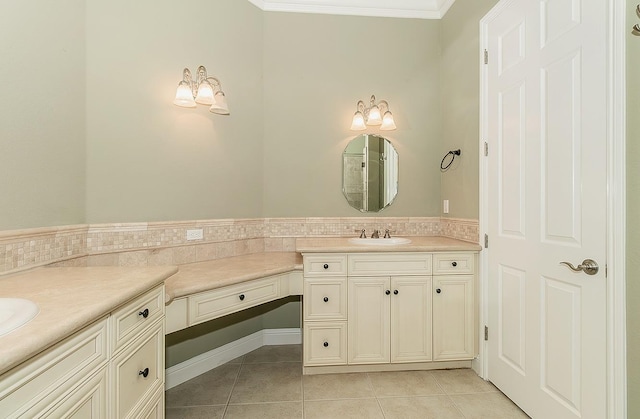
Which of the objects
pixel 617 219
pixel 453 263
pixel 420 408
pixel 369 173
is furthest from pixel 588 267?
pixel 369 173

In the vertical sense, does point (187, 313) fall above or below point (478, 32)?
below

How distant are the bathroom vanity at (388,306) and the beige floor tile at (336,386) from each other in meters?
0.06

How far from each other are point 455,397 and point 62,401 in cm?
210

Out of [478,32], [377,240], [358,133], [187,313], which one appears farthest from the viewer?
[358,133]

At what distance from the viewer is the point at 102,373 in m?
1.01

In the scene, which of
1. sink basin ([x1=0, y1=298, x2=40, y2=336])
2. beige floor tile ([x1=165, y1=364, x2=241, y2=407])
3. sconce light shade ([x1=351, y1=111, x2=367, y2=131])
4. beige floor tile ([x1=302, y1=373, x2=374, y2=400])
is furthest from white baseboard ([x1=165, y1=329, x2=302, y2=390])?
sconce light shade ([x1=351, y1=111, x2=367, y2=131])

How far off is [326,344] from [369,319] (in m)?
0.36

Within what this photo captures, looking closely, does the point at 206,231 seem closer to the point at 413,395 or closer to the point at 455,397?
the point at 413,395

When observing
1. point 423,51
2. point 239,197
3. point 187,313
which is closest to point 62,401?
point 187,313

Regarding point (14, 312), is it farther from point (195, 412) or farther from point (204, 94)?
point (204, 94)

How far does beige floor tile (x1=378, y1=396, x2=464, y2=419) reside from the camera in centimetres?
185

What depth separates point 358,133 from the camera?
2893 mm

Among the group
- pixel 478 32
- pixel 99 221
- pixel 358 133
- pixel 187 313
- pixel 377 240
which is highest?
pixel 478 32

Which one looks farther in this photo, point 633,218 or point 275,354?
point 275,354
